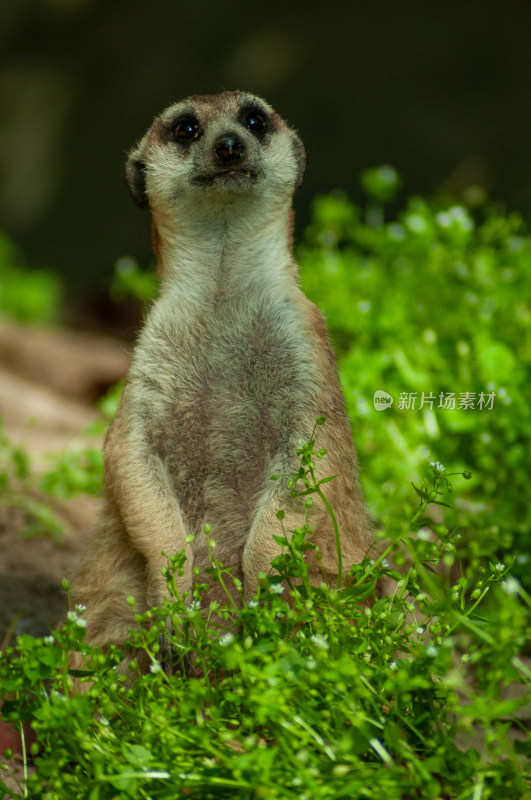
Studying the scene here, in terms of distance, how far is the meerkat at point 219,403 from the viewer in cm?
273

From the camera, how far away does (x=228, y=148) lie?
2805 mm

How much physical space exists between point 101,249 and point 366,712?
953cm

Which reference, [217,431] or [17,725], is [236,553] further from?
[17,725]

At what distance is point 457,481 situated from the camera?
4098 mm

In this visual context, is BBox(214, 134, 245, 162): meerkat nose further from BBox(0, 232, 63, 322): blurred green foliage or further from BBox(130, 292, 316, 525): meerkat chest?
BBox(0, 232, 63, 322): blurred green foliage

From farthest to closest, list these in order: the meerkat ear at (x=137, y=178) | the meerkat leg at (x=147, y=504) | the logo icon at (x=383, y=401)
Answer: the logo icon at (x=383, y=401) < the meerkat ear at (x=137, y=178) < the meerkat leg at (x=147, y=504)

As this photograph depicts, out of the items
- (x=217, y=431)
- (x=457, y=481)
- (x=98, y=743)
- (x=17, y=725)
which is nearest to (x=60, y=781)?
(x=98, y=743)

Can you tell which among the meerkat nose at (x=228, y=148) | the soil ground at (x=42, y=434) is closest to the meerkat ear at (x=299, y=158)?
the meerkat nose at (x=228, y=148)

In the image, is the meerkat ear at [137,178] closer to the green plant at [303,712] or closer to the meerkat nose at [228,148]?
the meerkat nose at [228,148]

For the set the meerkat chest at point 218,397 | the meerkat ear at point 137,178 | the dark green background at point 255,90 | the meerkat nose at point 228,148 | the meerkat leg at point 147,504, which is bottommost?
the meerkat leg at point 147,504

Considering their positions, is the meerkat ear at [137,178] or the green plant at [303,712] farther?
the meerkat ear at [137,178]

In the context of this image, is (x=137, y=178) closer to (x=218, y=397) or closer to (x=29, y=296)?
(x=218, y=397)

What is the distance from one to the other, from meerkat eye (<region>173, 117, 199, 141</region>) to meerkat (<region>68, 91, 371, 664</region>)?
2 centimetres

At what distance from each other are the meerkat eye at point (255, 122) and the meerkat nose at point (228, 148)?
0.75 ft
